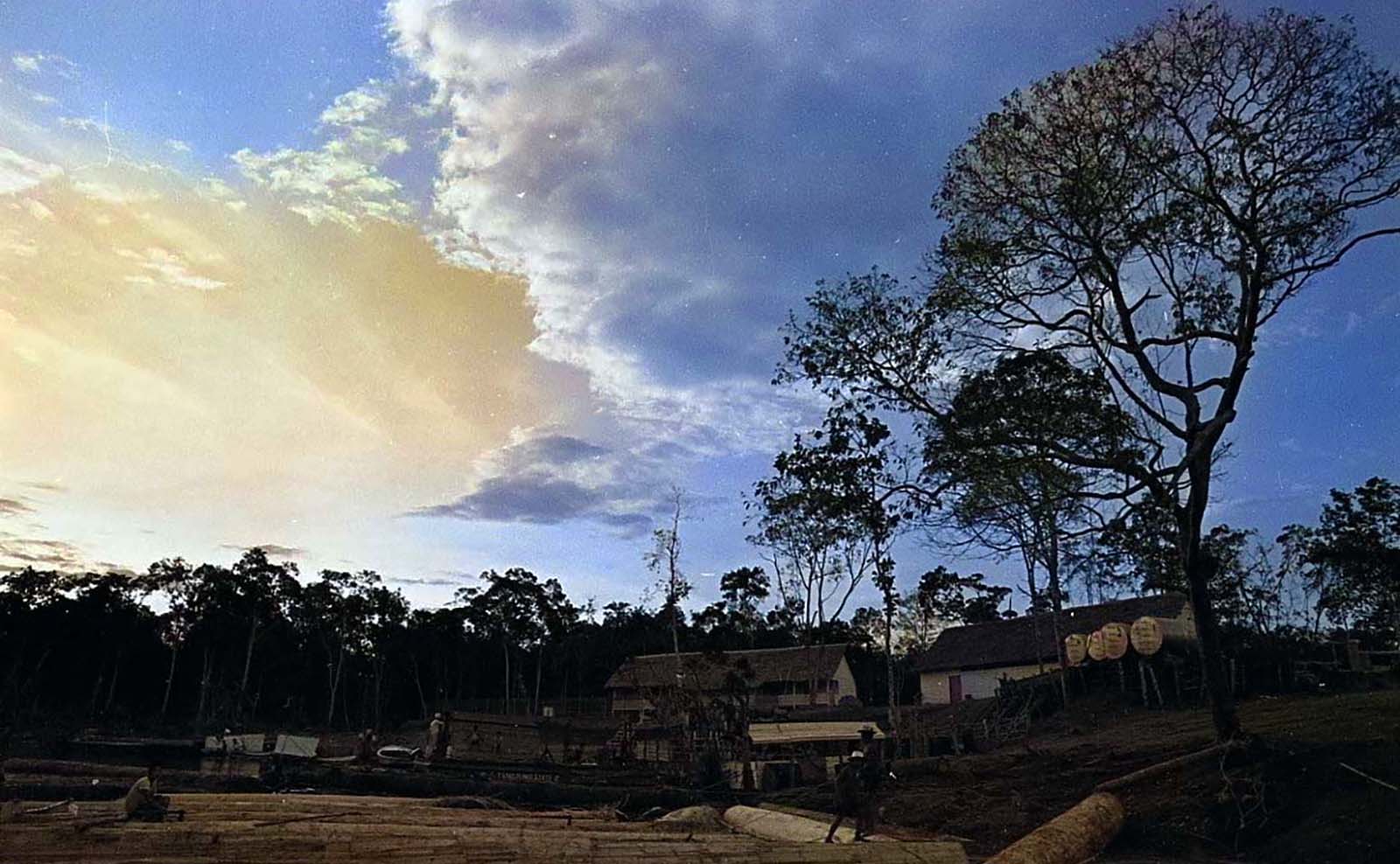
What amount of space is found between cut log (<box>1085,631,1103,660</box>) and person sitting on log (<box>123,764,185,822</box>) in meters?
35.8

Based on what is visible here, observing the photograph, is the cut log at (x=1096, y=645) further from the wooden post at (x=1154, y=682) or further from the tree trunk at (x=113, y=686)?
the tree trunk at (x=113, y=686)

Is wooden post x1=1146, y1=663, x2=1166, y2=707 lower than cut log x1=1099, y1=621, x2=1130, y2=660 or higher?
lower

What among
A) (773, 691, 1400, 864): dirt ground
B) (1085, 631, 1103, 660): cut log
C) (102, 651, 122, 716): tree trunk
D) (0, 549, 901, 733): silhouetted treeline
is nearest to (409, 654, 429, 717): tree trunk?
(0, 549, 901, 733): silhouetted treeline

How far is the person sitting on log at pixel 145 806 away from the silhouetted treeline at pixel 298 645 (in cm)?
5387

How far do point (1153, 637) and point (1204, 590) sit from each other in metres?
21.1

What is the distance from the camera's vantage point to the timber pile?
8.37m

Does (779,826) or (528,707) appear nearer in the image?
(779,826)

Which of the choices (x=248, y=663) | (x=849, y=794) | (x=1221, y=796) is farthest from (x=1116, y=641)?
(x=248, y=663)

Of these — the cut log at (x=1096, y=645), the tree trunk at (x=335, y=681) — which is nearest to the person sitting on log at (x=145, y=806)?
the cut log at (x=1096, y=645)

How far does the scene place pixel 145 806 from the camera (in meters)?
10.4

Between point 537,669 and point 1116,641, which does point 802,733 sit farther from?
point 537,669

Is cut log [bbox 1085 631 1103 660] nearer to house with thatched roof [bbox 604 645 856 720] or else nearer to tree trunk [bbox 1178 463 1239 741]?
house with thatched roof [bbox 604 645 856 720]

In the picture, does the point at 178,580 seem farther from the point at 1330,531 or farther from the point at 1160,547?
the point at 1330,531

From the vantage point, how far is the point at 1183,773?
16.9 metres
